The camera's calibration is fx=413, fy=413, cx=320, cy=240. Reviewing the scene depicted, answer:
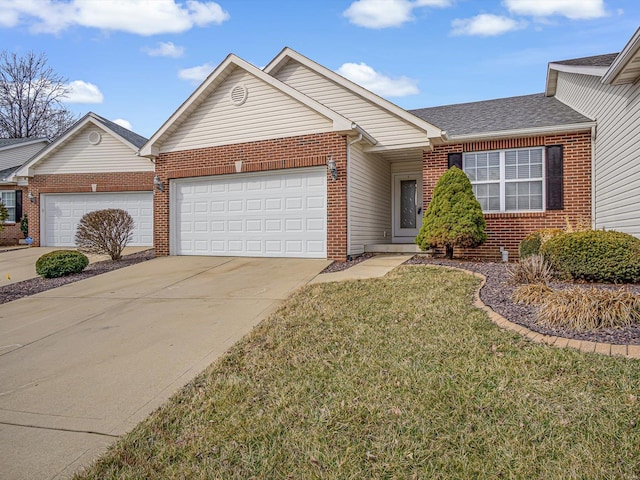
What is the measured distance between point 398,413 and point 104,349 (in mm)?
3628

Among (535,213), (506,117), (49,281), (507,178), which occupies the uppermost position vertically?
(506,117)

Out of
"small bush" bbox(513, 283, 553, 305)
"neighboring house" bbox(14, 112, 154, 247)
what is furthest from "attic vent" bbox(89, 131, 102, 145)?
"small bush" bbox(513, 283, 553, 305)

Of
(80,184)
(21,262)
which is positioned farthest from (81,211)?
(21,262)

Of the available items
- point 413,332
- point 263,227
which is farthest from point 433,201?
point 413,332

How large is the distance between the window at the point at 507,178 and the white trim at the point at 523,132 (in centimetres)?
41

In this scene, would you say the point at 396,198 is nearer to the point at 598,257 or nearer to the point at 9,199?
the point at 598,257

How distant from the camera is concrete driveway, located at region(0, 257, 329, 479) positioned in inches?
122

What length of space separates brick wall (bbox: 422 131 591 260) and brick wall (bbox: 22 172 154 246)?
10791 mm

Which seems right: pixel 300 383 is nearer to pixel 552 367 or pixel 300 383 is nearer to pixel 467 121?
pixel 552 367

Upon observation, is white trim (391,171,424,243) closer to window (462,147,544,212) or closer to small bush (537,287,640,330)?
window (462,147,544,212)

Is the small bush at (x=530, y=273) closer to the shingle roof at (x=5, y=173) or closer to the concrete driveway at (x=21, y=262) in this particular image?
the concrete driveway at (x=21, y=262)

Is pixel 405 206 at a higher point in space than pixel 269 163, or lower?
lower

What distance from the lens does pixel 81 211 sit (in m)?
16.1

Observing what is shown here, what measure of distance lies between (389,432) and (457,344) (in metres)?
1.62
